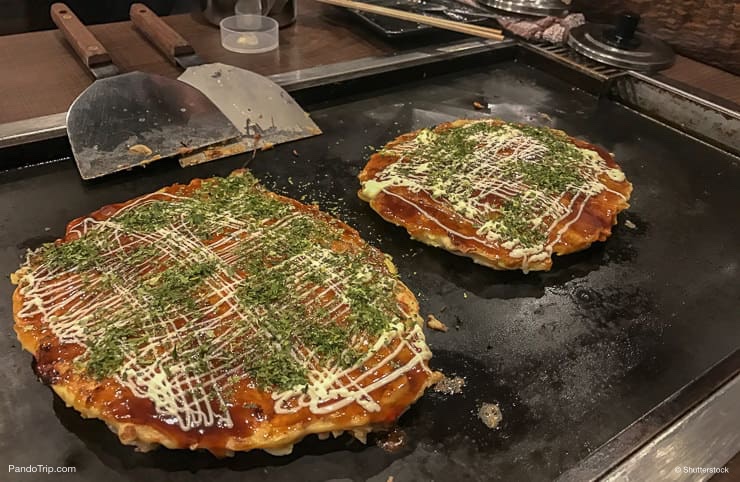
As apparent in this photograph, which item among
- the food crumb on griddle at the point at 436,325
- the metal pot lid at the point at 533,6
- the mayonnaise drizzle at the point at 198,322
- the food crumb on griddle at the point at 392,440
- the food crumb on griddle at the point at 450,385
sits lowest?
the food crumb on griddle at the point at 392,440

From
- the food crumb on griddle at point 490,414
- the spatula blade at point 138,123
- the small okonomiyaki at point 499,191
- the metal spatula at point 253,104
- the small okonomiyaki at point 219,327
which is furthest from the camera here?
the metal spatula at point 253,104

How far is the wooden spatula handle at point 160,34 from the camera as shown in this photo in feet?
9.09

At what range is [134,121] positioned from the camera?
7.63 ft

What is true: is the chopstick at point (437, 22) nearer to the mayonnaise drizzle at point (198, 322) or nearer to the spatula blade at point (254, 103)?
the spatula blade at point (254, 103)

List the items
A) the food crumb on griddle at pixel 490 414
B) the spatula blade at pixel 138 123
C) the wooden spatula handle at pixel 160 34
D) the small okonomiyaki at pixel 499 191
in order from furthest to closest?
the wooden spatula handle at pixel 160 34 < the spatula blade at pixel 138 123 < the small okonomiyaki at pixel 499 191 < the food crumb on griddle at pixel 490 414

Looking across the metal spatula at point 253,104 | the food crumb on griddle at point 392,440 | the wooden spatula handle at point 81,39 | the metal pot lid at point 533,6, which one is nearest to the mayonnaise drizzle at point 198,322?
the food crumb on griddle at point 392,440

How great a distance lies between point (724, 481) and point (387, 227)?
123cm

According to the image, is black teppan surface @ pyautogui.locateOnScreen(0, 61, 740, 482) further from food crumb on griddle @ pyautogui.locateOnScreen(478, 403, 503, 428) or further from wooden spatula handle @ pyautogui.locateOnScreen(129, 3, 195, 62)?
wooden spatula handle @ pyautogui.locateOnScreen(129, 3, 195, 62)

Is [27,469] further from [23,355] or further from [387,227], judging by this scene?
[387,227]

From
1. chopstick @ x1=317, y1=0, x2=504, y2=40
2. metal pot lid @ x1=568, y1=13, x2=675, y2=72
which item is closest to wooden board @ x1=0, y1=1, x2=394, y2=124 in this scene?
chopstick @ x1=317, y1=0, x2=504, y2=40

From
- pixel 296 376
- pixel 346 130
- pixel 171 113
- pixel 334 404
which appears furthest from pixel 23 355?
pixel 346 130

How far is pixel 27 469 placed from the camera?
1.35 metres

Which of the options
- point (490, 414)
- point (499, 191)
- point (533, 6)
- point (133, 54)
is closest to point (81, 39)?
point (133, 54)

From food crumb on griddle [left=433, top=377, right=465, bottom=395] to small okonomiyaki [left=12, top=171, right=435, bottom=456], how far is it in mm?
87
